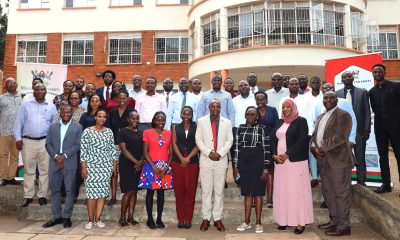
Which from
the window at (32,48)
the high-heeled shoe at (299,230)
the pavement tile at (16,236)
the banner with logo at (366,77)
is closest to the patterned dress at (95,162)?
the pavement tile at (16,236)

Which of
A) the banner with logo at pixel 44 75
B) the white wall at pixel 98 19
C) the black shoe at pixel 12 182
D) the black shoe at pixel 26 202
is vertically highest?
the white wall at pixel 98 19

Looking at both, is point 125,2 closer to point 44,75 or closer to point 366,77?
point 44,75

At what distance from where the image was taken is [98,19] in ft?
62.0

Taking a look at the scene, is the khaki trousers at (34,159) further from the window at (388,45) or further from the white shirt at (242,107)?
the window at (388,45)

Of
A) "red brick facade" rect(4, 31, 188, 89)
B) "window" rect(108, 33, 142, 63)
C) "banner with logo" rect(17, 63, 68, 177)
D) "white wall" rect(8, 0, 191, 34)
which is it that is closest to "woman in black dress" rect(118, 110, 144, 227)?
"banner with logo" rect(17, 63, 68, 177)

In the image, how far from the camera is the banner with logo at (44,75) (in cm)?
742

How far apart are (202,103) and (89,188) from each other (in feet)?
7.91

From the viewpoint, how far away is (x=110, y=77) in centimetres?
650

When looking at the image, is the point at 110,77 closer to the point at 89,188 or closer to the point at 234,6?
the point at 89,188

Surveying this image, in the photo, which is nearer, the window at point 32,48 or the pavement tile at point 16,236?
the pavement tile at point 16,236

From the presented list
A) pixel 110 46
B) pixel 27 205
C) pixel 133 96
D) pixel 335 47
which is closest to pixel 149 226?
pixel 27 205

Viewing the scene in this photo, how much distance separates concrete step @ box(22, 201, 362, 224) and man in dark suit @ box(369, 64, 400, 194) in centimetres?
80

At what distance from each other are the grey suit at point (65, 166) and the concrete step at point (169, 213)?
0.50 metres

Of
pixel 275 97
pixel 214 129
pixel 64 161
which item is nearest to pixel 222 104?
pixel 214 129
